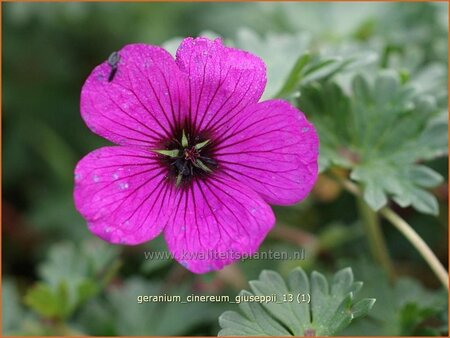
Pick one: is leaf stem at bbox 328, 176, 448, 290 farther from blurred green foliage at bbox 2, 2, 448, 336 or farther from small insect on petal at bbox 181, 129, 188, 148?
small insect on petal at bbox 181, 129, 188, 148

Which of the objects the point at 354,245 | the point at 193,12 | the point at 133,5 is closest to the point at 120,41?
the point at 133,5

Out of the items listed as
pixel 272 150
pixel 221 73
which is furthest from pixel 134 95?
pixel 272 150

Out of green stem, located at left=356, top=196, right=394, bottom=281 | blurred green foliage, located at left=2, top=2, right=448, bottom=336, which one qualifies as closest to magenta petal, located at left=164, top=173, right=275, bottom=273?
blurred green foliage, located at left=2, top=2, right=448, bottom=336

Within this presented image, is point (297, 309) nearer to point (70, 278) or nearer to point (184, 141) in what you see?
point (184, 141)

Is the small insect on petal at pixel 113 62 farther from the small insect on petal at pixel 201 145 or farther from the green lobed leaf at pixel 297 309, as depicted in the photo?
the green lobed leaf at pixel 297 309

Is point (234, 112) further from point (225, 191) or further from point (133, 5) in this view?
point (133, 5)

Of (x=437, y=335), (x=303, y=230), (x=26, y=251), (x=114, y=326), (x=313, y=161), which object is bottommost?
(x=26, y=251)

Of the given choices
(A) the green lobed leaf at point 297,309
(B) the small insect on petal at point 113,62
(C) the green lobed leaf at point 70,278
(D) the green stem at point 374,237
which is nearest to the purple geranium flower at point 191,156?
(B) the small insect on petal at point 113,62
